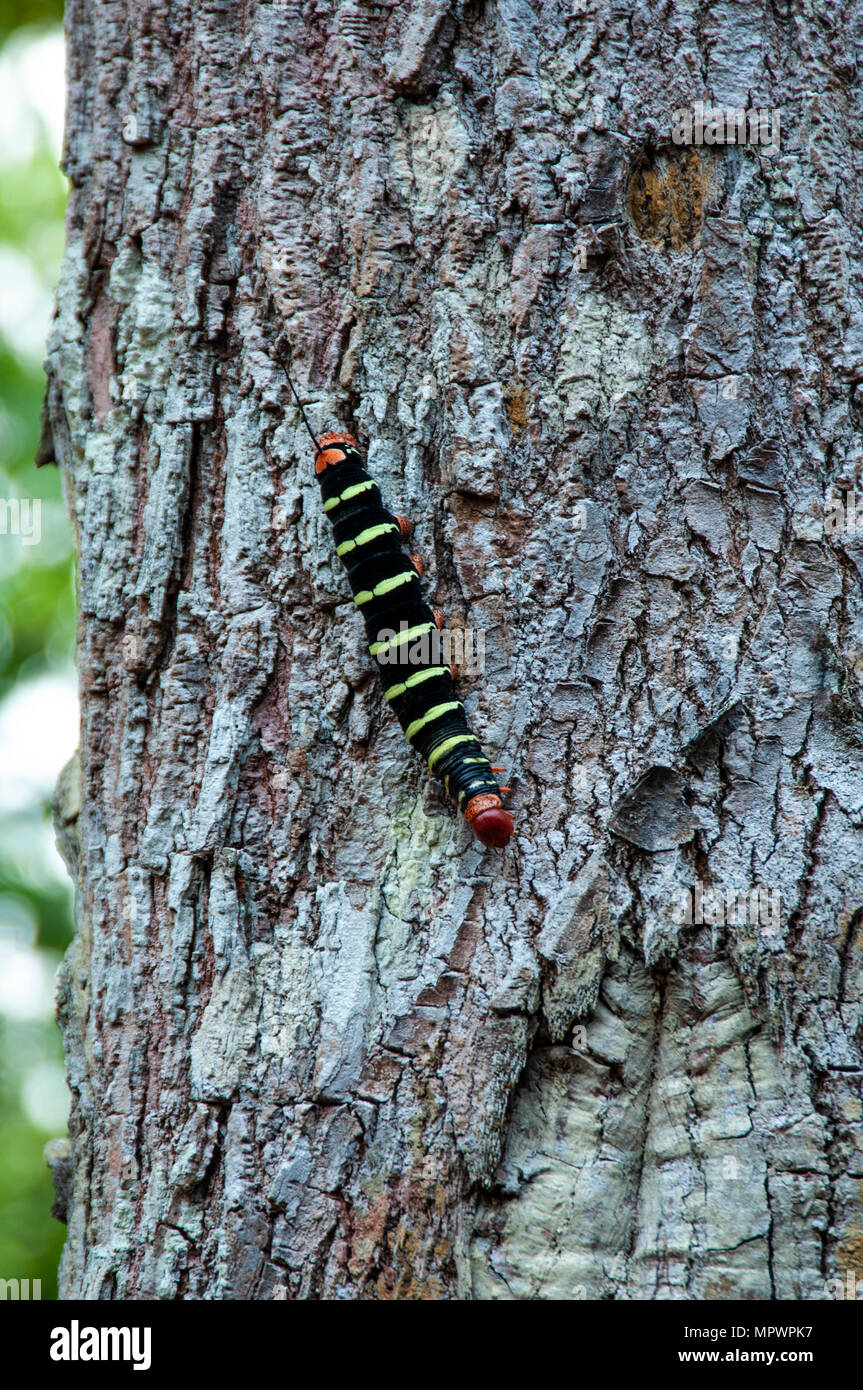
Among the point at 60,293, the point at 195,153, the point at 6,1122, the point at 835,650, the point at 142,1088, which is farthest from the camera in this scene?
the point at 6,1122

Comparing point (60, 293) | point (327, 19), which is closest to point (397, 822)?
point (60, 293)

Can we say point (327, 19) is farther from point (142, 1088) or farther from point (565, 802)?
point (142, 1088)

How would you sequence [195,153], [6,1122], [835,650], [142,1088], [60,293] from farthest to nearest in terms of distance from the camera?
[6,1122] < [60,293] < [195,153] < [142,1088] < [835,650]
